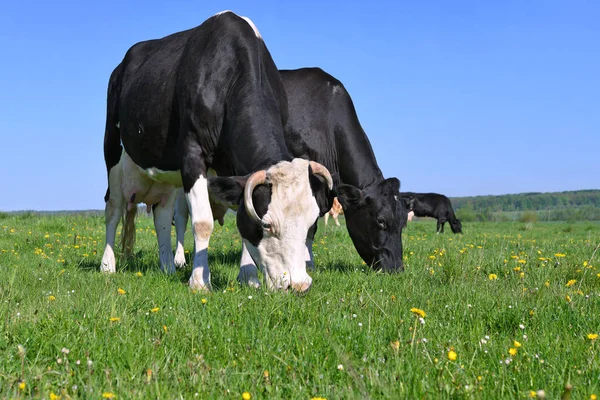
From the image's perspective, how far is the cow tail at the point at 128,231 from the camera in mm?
9297

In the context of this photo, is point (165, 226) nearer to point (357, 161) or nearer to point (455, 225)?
point (357, 161)

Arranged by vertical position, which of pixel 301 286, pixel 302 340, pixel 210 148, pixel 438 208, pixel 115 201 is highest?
pixel 210 148

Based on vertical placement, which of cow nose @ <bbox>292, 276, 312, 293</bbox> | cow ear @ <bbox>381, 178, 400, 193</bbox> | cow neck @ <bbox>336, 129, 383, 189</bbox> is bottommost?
cow nose @ <bbox>292, 276, 312, 293</bbox>

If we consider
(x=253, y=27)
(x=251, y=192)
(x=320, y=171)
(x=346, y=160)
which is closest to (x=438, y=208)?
(x=346, y=160)

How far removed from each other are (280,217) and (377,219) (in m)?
3.08

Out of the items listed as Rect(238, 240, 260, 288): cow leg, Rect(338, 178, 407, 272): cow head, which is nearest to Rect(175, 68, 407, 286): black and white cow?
Rect(338, 178, 407, 272): cow head

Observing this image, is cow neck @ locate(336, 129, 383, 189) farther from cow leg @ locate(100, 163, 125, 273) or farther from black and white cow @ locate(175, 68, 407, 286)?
cow leg @ locate(100, 163, 125, 273)

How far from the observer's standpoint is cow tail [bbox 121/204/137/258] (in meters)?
9.30

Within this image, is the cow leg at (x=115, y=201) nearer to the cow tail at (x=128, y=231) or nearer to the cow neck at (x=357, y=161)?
the cow tail at (x=128, y=231)

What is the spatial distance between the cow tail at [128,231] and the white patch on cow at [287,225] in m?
4.22

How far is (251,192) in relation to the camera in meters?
5.60

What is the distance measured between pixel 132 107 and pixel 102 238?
5.39 m

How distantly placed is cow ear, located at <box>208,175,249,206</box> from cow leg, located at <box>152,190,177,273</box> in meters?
3.12

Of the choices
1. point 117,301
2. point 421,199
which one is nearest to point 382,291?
point 117,301
